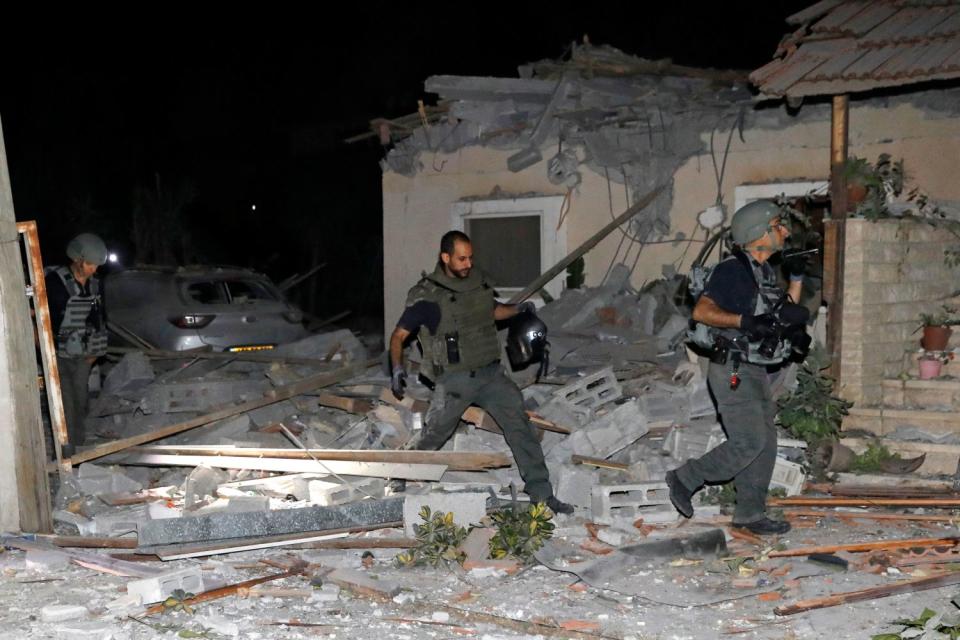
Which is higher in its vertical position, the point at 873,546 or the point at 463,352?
the point at 463,352

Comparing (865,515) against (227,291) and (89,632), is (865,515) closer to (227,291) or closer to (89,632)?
(89,632)

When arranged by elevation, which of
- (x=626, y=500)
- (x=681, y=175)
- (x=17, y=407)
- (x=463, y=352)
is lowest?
Answer: (x=626, y=500)

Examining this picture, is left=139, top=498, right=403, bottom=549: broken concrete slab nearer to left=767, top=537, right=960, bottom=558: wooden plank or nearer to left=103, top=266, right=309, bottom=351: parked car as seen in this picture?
left=767, top=537, right=960, bottom=558: wooden plank

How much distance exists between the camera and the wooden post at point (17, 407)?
253 inches

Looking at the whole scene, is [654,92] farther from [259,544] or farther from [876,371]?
[259,544]

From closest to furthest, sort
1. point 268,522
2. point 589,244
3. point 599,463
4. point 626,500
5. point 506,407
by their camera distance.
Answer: point 268,522 < point 626,500 < point 506,407 < point 599,463 < point 589,244

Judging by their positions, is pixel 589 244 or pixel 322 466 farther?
pixel 589 244

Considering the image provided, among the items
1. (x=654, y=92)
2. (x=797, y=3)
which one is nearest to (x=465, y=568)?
(x=654, y=92)

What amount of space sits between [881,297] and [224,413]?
18.2ft

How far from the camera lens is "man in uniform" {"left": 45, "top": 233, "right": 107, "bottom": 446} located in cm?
790

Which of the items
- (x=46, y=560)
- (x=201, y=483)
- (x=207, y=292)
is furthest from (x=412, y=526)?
(x=207, y=292)

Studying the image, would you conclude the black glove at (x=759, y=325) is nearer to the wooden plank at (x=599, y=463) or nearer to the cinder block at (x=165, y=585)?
the wooden plank at (x=599, y=463)

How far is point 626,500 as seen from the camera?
6648mm

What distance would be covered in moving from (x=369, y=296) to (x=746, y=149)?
1522cm
